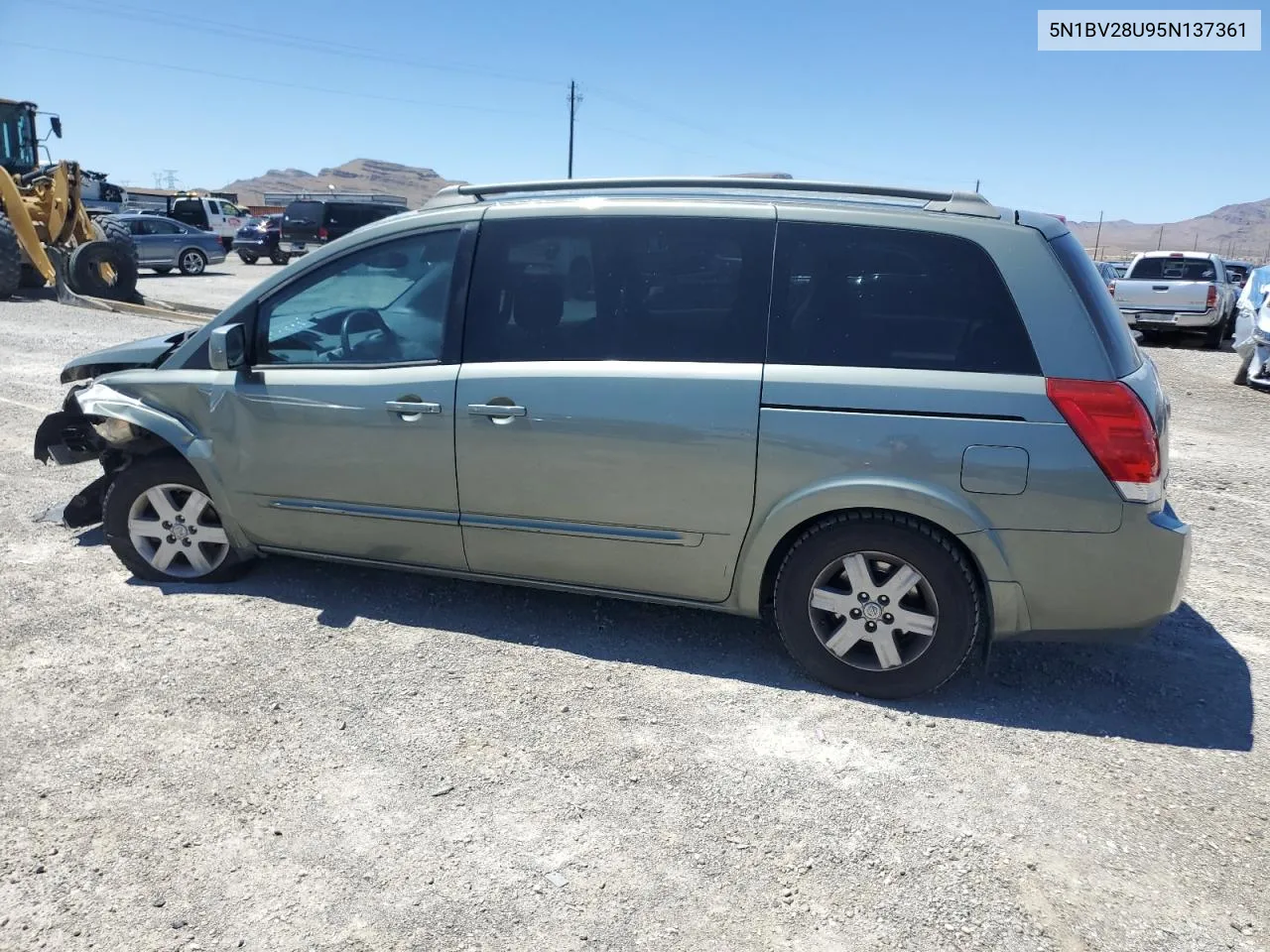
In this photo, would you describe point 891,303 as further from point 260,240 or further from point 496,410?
point 260,240

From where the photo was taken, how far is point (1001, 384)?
3.40 metres

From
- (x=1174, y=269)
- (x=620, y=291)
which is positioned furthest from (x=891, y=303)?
(x=1174, y=269)

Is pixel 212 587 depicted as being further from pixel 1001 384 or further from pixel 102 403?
pixel 1001 384

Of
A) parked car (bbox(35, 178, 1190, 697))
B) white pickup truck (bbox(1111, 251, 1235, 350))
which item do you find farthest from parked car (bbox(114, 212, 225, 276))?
parked car (bbox(35, 178, 1190, 697))

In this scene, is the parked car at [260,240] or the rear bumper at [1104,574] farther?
the parked car at [260,240]

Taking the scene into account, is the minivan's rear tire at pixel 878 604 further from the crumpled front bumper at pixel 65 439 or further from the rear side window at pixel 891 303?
the crumpled front bumper at pixel 65 439

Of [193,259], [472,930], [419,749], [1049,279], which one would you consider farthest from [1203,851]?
[193,259]

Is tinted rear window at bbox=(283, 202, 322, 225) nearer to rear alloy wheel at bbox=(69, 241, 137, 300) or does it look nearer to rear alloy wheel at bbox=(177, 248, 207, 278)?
rear alloy wheel at bbox=(177, 248, 207, 278)

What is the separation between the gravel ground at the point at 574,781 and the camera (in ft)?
8.39

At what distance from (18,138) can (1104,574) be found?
20704mm

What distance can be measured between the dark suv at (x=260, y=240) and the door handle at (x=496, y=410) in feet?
94.3

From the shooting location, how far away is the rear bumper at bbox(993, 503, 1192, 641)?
3373 mm

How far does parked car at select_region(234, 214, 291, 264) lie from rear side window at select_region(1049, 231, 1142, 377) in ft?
97.5

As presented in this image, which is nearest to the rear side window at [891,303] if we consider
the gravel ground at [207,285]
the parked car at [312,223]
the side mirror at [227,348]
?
the side mirror at [227,348]
